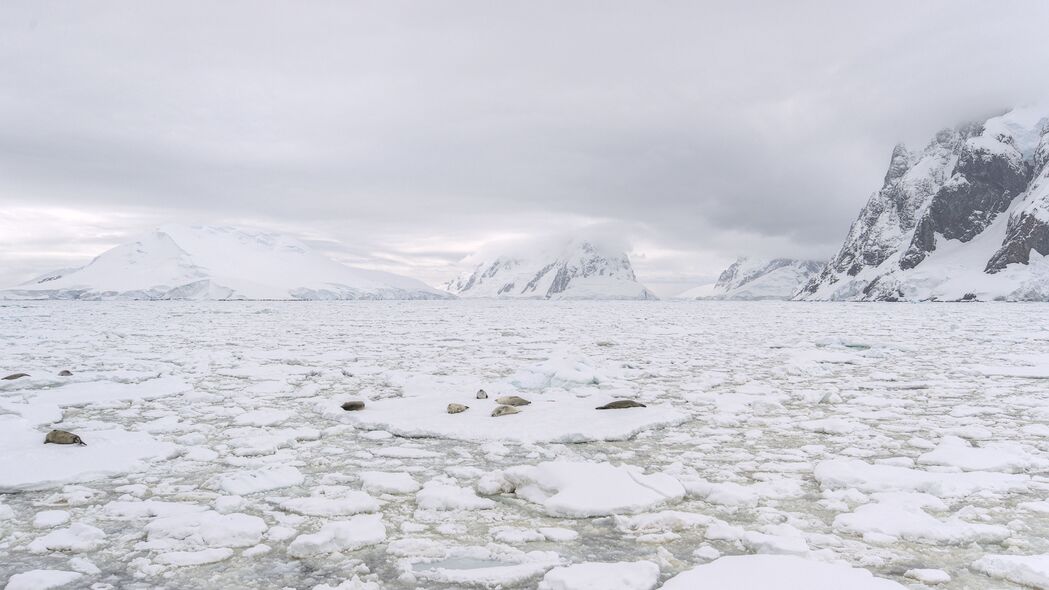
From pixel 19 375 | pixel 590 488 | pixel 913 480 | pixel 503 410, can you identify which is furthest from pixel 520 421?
pixel 19 375

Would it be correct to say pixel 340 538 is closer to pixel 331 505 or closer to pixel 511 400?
pixel 331 505

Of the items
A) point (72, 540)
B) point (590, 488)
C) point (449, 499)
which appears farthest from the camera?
point (590, 488)

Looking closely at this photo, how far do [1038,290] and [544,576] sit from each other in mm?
186407

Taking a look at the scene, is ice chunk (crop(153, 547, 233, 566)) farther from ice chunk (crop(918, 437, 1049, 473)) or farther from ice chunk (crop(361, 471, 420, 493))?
ice chunk (crop(918, 437, 1049, 473))

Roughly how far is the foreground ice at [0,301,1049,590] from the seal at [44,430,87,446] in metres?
0.11

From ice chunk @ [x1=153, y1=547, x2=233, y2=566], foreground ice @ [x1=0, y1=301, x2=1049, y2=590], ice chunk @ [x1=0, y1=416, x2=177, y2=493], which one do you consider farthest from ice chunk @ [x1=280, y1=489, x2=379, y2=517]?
ice chunk @ [x1=0, y1=416, x2=177, y2=493]

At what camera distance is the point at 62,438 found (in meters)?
6.03

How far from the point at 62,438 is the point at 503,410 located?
4.56 meters

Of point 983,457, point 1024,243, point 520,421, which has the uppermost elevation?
point 1024,243

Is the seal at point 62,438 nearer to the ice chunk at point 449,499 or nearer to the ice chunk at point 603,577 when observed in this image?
the ice chunk at point 449,499

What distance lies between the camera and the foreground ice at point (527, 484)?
3400 millimetres

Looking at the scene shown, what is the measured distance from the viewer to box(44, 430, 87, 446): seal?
237 inches

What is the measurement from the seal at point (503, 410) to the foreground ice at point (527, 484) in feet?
0.39

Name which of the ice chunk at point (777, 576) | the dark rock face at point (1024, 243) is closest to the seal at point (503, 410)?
the ice chunk at point (777, 576)
